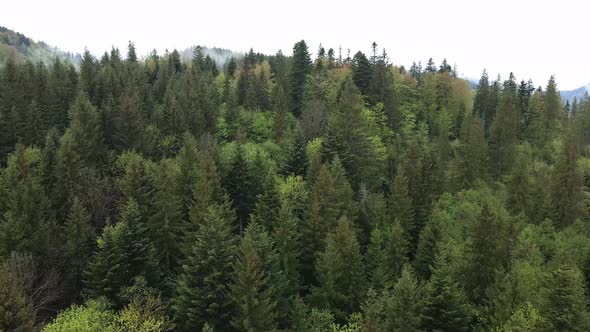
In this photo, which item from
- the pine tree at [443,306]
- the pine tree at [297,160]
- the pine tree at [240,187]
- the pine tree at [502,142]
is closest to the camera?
the pine tree at [443,306]

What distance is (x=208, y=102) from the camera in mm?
82562

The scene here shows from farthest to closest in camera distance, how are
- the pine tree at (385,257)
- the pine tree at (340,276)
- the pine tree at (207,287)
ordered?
the pine tree at (385,257) → the pine tree at (340,276) → the pine tree at (207,287)

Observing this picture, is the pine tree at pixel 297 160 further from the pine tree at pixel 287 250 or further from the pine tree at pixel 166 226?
the pine tree at pixel 166 226

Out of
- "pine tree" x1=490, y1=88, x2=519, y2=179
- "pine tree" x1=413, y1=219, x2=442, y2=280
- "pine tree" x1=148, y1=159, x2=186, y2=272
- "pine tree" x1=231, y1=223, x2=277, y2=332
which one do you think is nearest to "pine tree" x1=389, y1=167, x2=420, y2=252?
"pine tree" x1=413, y1=219, x2=442, y2=280

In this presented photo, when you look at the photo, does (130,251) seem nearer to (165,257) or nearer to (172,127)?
(165,257)

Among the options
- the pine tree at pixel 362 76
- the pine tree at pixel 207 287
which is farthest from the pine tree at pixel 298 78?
the pine tree at pixel 207 287

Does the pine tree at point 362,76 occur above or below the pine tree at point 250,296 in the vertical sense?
above

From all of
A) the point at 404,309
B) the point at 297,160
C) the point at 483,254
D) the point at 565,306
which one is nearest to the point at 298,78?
the point at 297,160

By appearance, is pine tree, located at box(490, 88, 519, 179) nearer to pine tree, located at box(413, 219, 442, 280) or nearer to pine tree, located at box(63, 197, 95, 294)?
pine tree, located at box(413, 219, 442, 280)

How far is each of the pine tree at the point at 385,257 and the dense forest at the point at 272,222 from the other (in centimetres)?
23

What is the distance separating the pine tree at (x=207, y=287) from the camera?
116ft

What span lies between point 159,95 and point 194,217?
56.7 metres

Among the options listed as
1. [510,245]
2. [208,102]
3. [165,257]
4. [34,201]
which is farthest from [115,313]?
A: [208,102]

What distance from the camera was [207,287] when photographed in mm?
35656
